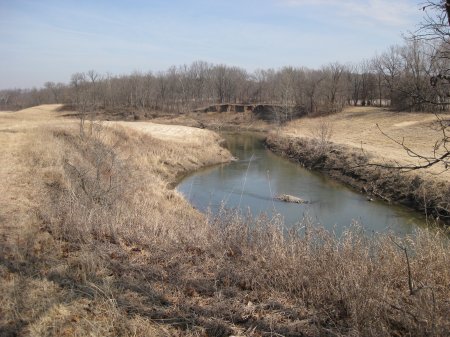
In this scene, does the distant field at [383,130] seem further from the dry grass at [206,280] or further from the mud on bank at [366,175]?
the dry grass at [206,280]

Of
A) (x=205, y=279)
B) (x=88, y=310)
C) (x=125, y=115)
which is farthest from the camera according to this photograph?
(x=125, y=115)

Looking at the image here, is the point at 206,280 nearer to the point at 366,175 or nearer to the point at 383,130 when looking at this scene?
the point at 366,175

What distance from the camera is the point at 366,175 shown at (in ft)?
80.8

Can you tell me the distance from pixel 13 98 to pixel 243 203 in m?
151

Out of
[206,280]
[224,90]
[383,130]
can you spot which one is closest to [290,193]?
[206,280]

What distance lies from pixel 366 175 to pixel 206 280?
70.7 feet

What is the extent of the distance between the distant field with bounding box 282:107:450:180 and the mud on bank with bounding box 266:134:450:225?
3.39 feet

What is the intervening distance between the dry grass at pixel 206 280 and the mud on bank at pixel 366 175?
13.1 feet

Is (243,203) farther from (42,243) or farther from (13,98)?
(13,98)

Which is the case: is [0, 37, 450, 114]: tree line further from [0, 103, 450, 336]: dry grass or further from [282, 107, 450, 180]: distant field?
[0, 103, 450, 336]: dry grass

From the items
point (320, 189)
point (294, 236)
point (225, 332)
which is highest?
point (294, 236)

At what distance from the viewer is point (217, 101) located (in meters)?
99.8

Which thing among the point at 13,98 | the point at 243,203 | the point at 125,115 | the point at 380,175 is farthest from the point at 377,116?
the point at 13,98

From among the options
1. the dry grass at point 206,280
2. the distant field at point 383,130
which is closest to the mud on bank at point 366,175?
the distant field at point 383,130
